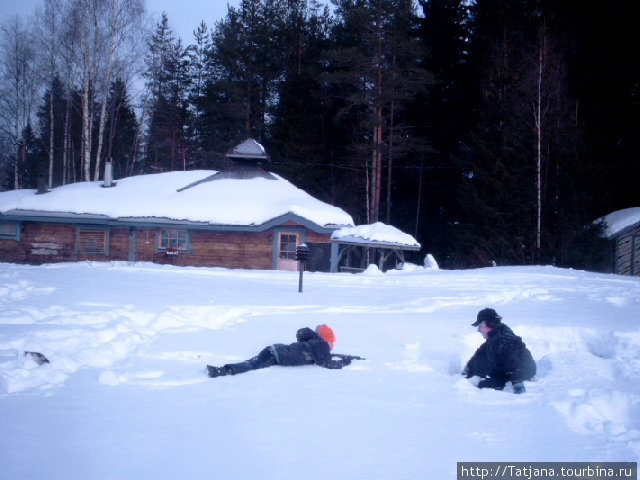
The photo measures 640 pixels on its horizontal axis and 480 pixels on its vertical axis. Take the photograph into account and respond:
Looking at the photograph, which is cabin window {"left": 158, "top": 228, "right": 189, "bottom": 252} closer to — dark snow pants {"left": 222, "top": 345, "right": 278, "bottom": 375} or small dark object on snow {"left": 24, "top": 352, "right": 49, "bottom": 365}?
small dark object on snow {"left": 24, "top": 352, "right": 49, "bottom": 365}

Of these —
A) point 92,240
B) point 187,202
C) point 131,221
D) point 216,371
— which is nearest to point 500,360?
point 216,371

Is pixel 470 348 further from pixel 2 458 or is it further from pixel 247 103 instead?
pixel 247 103

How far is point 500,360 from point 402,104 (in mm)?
25218

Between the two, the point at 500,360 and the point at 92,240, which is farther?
the point at 92,240

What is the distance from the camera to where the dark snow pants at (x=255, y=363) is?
564 cm

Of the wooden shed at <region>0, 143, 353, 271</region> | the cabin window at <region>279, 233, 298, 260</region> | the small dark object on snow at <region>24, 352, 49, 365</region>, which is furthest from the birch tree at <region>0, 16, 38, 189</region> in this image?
the small dark object on snow at <region>24, 352, 49, 365</region>

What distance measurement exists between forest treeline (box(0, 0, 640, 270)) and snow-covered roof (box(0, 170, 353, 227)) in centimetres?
265

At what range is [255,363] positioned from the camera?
5.86 metres

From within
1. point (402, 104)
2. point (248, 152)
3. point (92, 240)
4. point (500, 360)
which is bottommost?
point (500, 360)

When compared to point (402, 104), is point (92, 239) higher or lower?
lower

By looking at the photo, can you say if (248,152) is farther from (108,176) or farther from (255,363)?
(255,363)

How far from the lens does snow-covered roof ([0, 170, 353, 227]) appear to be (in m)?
21.8

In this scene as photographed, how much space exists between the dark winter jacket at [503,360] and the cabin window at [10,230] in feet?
72.0

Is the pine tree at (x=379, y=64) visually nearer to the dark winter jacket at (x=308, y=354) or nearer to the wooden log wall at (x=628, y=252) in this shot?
the wooden log wall at (x=628, y=252)
